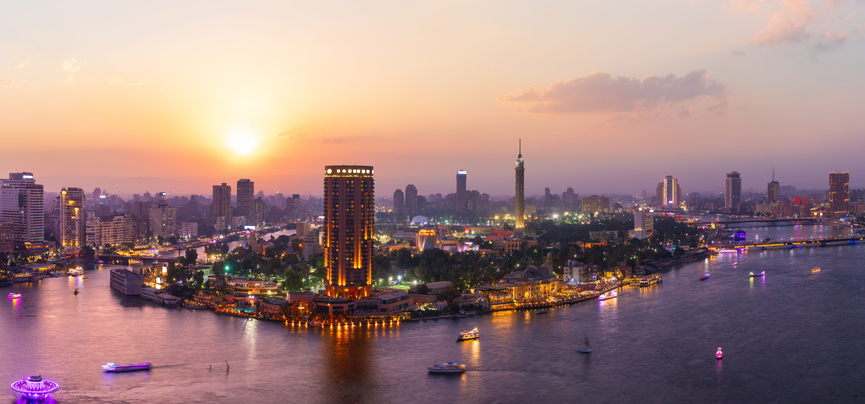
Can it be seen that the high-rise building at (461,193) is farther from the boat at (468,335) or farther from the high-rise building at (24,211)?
the boat at (468,335)

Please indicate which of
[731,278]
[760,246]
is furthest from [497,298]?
[760,246]

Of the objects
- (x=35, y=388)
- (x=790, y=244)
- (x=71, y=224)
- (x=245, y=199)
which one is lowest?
(x=35, y=388)

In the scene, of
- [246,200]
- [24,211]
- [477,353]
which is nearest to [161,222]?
[24,211]

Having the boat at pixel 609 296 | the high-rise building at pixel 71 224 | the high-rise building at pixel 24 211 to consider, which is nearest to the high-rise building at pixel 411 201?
the high-rise building at pixel 71 224

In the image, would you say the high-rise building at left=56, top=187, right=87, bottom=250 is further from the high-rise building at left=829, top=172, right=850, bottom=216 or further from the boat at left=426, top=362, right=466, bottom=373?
the high-rise building at left=829, top=172, right=850, bottom=216

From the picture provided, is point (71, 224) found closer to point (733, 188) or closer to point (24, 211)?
point (24, 211)

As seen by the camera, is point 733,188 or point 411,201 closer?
point 411,201
